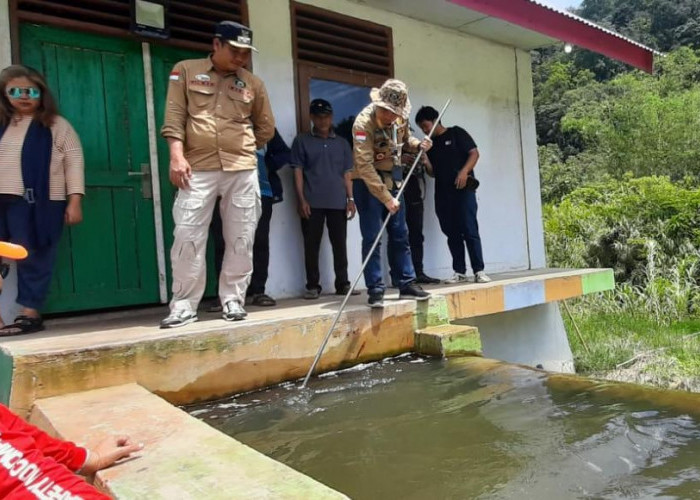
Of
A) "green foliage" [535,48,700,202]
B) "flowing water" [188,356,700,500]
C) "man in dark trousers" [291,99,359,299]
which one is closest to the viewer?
"flowing water" [188,356,700,500]

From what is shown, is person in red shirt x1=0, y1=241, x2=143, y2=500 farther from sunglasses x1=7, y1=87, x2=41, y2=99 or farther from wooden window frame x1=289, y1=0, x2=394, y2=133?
wooden window frame x1=289, y1=0, x2=394, y2=133

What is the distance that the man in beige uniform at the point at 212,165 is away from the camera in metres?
3.33

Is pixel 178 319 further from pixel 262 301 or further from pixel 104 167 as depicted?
pixel 104 167

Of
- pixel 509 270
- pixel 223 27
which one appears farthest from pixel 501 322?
pixel 223 27

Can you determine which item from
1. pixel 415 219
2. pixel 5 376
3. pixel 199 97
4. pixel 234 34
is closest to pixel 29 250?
pixel 5 376

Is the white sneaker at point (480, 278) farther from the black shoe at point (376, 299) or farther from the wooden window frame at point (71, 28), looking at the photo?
the wooden window frame at point (71, 28)

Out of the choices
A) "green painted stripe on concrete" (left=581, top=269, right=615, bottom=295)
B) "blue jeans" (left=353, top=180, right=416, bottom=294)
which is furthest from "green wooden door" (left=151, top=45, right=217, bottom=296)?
"green painted stripe on concrete" (left=581, top=269, right=615, bottom=295)

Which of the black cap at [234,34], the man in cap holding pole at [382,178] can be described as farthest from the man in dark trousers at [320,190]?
the black cap at [234,34]

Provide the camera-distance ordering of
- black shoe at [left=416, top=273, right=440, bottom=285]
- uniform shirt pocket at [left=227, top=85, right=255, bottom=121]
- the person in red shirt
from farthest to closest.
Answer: black shoe at [left=416, top=273, right=440, bottom=285] < uniform shirt pocket at [left=227, top=85, right=255, bottom=121] < the person in red shirt

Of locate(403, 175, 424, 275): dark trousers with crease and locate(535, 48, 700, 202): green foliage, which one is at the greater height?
locate(535, 48, 700, 202): green foliage

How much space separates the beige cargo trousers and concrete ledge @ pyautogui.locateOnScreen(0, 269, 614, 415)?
21 cm

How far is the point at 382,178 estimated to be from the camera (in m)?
3.93

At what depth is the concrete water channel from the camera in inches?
64.3

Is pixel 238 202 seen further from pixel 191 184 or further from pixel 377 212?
pixel 377 212
